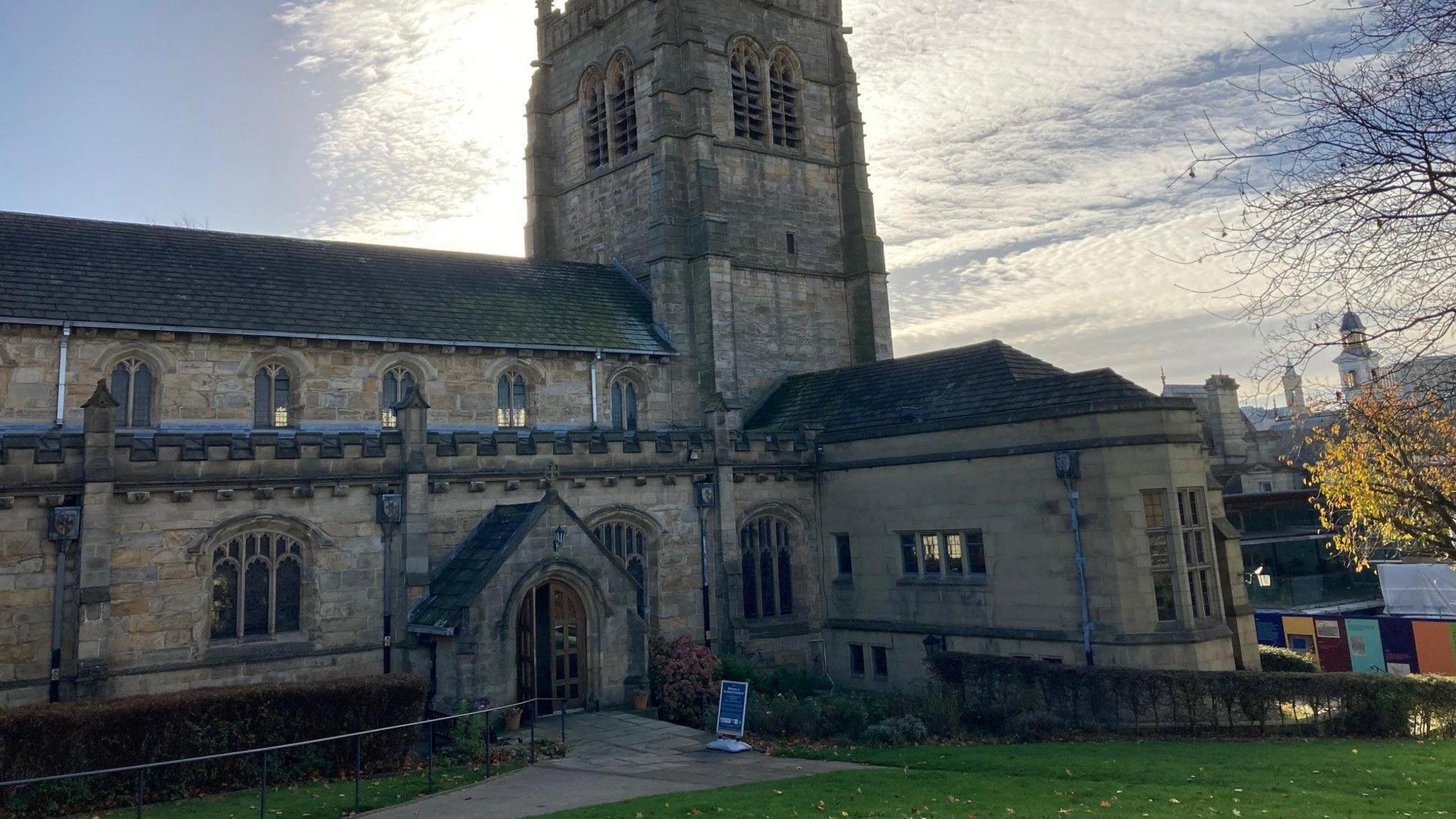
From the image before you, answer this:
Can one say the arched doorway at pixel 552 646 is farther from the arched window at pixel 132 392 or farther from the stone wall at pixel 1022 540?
the arched window at pixel 132 392

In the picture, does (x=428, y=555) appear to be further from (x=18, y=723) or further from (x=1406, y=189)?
(x=1406, y=189)

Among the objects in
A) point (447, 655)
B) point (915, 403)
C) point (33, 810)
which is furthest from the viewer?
point (915, 403)

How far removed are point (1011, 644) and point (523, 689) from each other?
12.0 m

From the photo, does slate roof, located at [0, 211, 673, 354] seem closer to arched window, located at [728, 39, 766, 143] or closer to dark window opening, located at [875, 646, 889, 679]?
arched window, located at [728, 39, 766, 143]

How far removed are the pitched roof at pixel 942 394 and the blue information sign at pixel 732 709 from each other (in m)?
10.6

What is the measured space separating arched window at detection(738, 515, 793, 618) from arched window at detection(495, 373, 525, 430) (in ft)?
25.0

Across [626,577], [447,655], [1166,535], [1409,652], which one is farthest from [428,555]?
[1409,652]

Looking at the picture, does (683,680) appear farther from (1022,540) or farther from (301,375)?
(301,375)

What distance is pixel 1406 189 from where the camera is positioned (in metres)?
8.38

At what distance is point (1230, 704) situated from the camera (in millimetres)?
20172

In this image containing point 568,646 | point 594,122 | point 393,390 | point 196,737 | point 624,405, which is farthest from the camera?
point 594,122

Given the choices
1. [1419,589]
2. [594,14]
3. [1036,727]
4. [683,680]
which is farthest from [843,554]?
[594,14]

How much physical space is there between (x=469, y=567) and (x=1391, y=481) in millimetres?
A: 18963

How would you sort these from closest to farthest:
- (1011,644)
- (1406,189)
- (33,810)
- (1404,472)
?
(1406,189) < (33,810) < (1404,472) < (1011,644)
